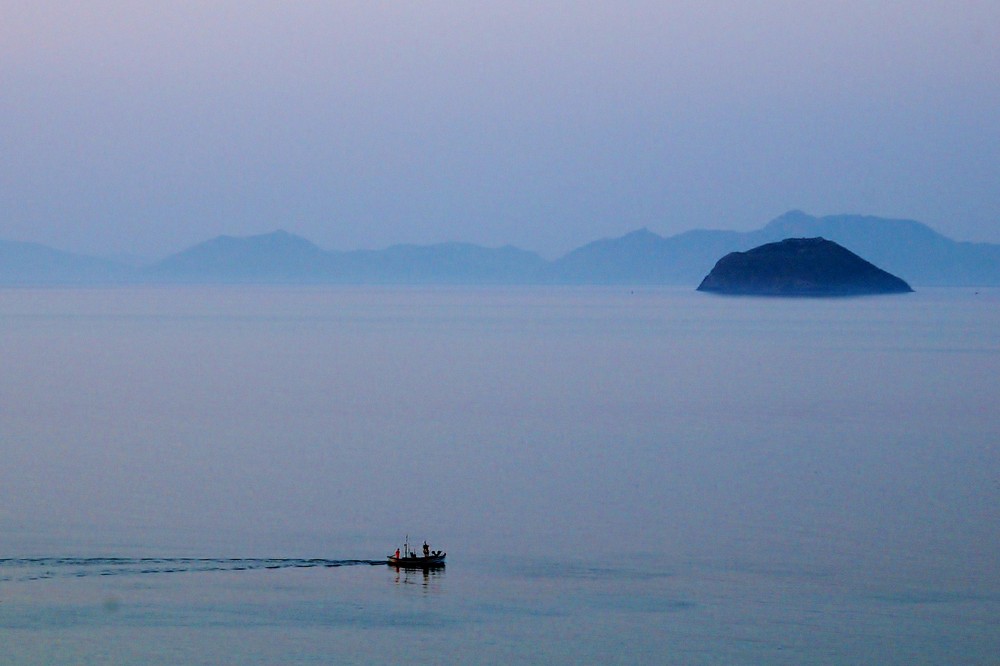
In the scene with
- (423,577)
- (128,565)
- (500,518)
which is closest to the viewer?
(423,577)

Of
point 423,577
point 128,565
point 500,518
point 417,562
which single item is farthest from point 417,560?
point 128,565

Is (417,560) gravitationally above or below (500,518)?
below

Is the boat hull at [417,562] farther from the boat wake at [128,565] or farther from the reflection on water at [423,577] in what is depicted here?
the boat wake at [128,565]

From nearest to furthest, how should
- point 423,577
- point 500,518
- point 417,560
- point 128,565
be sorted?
point 423,577
point 128,565
point 417,560
point 500,518

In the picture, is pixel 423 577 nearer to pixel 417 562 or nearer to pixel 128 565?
pixel 417 562

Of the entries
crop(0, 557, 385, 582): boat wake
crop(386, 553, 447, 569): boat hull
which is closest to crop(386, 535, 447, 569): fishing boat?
crop(386, 553, 447, 569): boat hull

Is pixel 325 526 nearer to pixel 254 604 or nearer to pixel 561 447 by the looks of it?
pixel 254 604

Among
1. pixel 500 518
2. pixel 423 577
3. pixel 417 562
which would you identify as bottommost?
pixel 423 577

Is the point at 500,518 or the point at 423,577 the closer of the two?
the point at 423,577

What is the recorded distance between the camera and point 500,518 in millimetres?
38250

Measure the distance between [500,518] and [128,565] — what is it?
10905 mm

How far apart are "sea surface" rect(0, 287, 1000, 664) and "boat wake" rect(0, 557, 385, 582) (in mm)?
91

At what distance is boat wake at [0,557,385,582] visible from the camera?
31266mm

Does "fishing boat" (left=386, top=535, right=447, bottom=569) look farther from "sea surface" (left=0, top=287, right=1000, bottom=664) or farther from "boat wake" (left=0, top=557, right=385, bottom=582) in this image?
"boat wake" (left=0, top=557, right=385, bottom=582)
